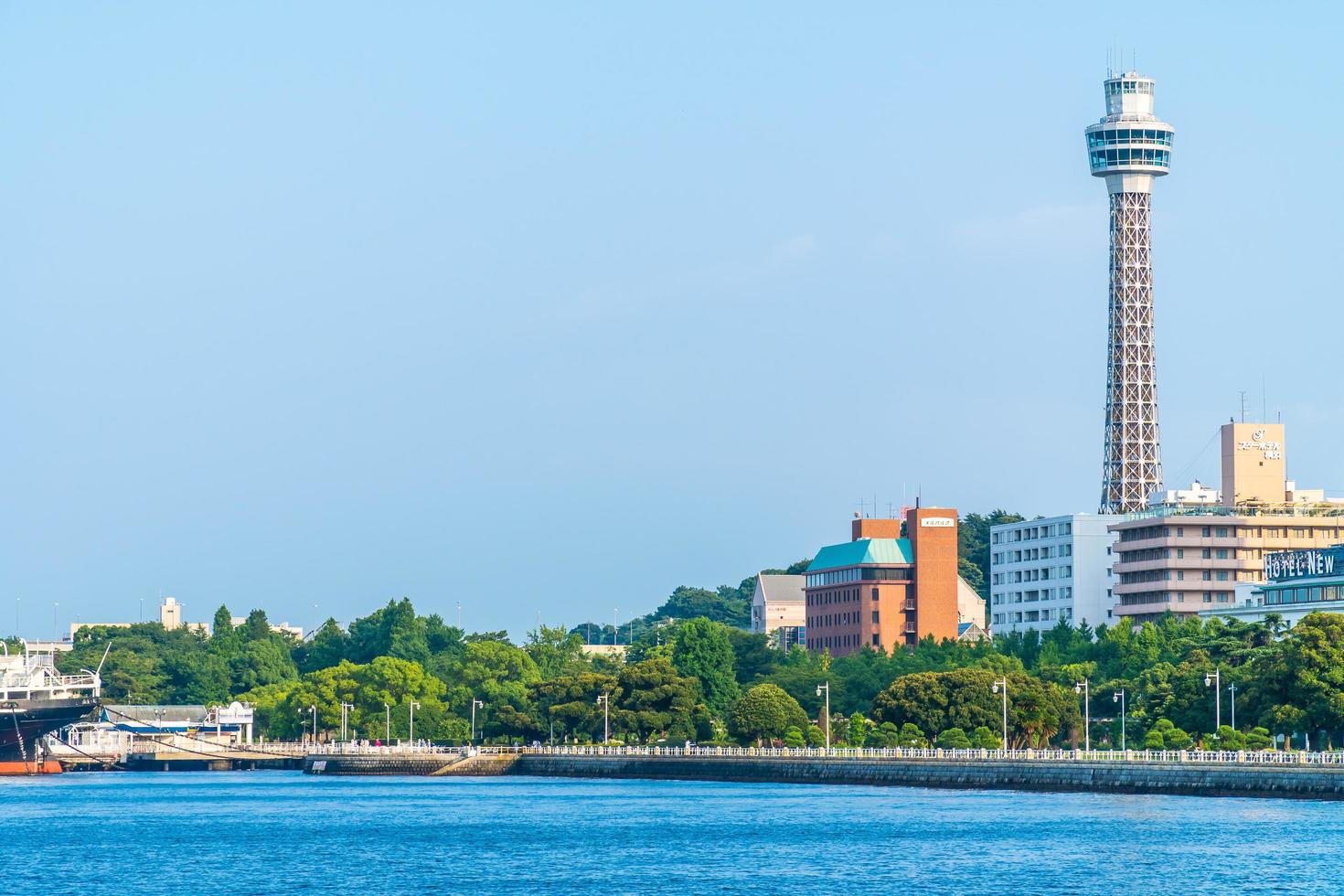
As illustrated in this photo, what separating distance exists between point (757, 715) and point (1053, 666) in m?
23.7

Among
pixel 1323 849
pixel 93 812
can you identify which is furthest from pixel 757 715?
pixel 1323 849

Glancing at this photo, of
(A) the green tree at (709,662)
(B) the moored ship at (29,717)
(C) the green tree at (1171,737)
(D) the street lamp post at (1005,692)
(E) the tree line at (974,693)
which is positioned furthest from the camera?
(B) the moored ship at (29,717)

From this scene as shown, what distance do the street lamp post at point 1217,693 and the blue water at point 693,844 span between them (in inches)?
483

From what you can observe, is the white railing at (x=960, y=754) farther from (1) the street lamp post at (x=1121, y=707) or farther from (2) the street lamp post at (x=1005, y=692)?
(1) the street lamp post at (x=1121, y=707)

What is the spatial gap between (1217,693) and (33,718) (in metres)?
107

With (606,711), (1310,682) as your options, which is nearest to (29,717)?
(606,711)

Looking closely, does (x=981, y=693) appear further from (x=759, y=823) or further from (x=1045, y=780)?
(x=759, y=823)

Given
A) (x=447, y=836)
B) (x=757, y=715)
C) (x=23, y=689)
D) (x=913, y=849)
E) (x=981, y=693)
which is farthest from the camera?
(x=23, y=689)

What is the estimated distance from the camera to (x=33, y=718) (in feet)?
624

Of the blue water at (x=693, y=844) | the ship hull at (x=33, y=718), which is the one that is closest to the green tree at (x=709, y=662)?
the blue water at (x=693, y=844)

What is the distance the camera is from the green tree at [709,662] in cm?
17912

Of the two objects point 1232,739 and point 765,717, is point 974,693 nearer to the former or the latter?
Answer: point 765,717

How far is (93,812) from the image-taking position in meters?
134

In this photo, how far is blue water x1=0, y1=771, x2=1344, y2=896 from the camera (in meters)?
85.5
